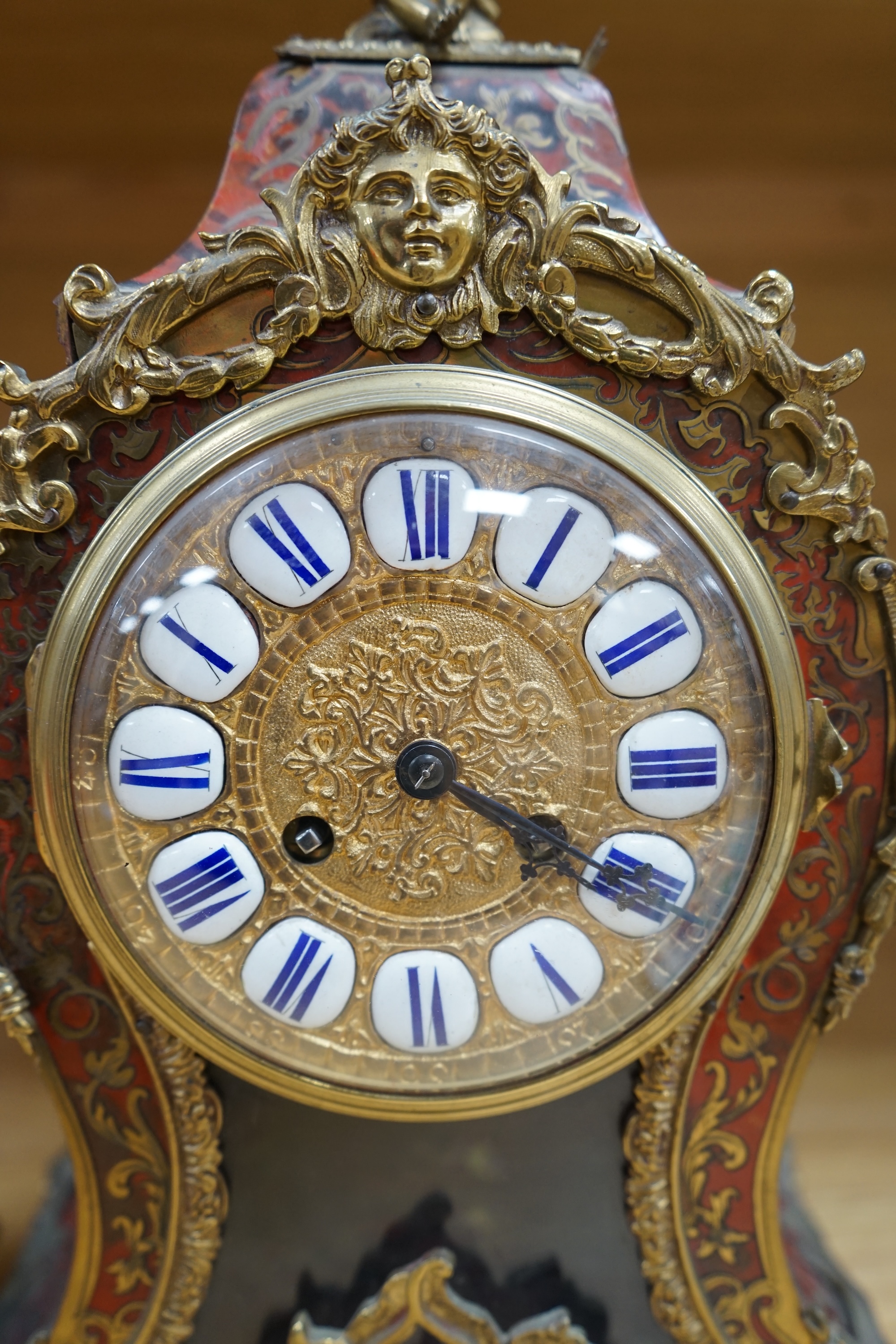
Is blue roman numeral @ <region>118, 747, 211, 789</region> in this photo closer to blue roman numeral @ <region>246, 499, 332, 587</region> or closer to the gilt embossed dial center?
the gilt embossed dial center

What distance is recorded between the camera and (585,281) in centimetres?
97

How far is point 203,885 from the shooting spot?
941 mm

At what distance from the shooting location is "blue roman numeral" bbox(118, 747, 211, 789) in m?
0.92

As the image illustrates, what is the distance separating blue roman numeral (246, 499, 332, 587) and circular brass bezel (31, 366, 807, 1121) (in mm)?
68

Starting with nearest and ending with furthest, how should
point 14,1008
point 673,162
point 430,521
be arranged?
point 430,521
point 14,1008
point 673,162

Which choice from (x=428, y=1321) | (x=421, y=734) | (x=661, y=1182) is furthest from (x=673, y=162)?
(x=428, y=1321)

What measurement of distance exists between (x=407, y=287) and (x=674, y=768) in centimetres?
45

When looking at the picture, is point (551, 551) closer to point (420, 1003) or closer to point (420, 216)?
point (420, 216)

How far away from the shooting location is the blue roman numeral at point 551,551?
3.00ft

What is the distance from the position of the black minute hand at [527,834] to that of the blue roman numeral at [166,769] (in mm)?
156

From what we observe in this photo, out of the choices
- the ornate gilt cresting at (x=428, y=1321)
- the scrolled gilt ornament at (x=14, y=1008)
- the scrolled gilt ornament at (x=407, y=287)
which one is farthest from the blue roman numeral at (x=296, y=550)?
the ornate gilt cresting at (x=428, y=1321)

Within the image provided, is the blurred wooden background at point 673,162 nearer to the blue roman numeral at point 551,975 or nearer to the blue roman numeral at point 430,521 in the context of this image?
the blue roman numeral at point 551,975

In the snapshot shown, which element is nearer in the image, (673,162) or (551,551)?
(551,551)

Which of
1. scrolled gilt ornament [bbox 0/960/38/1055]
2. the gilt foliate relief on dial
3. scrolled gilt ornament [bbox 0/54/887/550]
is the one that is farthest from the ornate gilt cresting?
scrolled gilt ornament [bbox 0/54/887/550]
